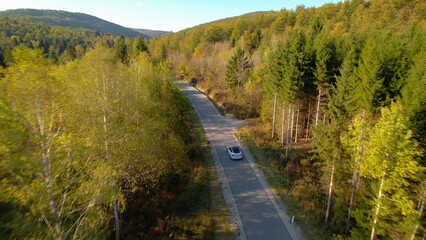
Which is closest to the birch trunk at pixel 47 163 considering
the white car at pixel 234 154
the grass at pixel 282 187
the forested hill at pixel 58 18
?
the grass at pixel 282 187

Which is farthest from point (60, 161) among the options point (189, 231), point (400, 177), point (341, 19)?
point (341, 19)

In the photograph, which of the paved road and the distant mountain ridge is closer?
the paved road

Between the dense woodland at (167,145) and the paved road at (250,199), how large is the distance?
202cm

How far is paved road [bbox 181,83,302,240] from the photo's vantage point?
12977 mm

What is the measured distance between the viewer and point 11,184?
4.93 m

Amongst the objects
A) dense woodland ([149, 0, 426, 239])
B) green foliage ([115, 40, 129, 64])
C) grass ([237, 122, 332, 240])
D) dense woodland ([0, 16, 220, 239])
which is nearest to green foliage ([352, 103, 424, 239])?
dense woodland ([149, 0, 426, 239])

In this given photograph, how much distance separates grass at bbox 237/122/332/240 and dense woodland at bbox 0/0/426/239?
0.62 feet

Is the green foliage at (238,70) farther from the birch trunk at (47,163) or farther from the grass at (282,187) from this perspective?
the birch trunk at (47,163)

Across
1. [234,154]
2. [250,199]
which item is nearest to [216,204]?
[250,199]

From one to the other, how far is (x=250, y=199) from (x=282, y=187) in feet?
11.1

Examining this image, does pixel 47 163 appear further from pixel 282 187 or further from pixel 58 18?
pixel 58 18

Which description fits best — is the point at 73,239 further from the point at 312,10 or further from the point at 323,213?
the point at 312,10

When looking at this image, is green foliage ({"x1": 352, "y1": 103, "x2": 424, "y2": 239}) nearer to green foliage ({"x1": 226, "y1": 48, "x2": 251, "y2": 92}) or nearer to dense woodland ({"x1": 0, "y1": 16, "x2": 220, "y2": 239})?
dense woodland ({"x1": 0, "y1": 16, "x2": 220, "y2": 239})

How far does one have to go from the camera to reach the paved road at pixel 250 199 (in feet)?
42.6
